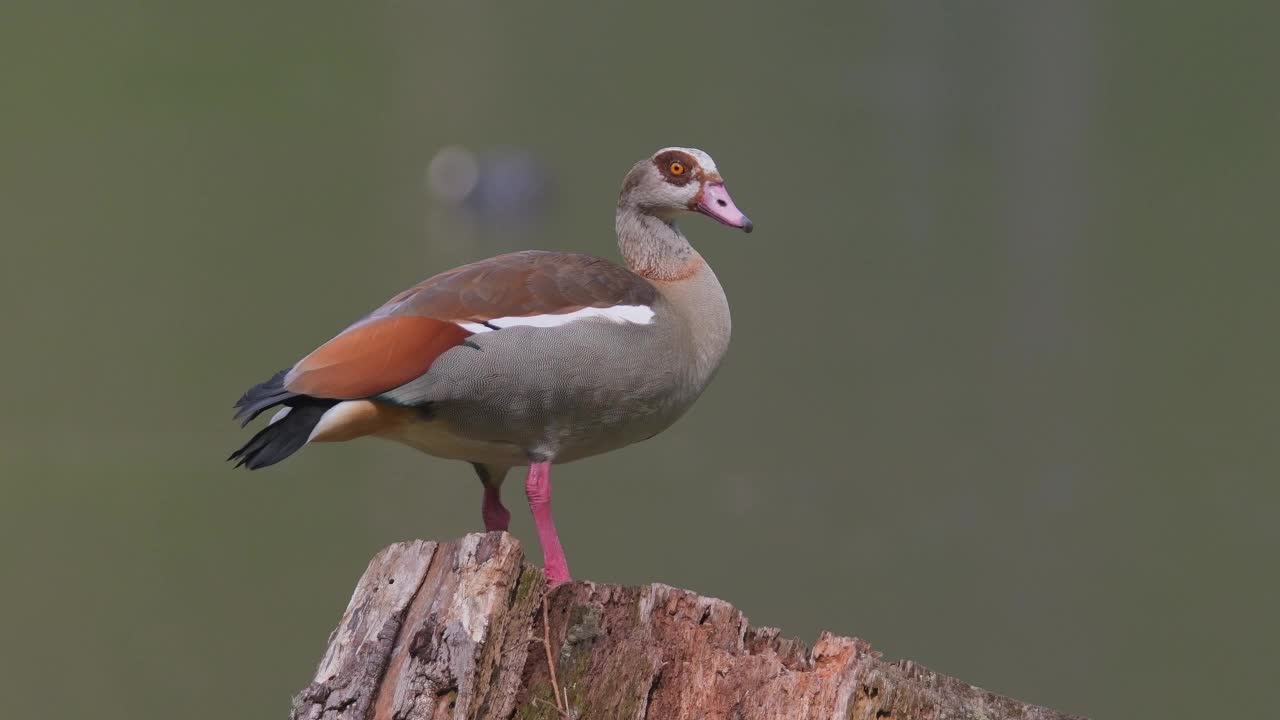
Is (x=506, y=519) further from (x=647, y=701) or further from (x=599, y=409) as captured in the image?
(x=647, y=701)

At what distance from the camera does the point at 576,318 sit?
1947 millimetres

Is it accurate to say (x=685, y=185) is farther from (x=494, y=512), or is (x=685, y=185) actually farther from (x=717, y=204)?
(x=494, y=512)

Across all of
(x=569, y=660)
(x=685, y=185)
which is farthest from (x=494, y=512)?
(x=569, y=660)

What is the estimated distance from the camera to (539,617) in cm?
147

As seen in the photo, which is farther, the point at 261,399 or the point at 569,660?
the point at 261,399

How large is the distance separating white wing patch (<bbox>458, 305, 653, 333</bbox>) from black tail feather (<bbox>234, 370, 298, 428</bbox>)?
0.89ft

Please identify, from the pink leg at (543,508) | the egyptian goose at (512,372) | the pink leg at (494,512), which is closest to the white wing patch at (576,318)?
the egyptian goose at (512,372)

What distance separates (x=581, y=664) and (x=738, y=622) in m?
0.19

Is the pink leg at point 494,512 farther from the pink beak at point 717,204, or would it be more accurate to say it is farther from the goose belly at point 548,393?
the pink beak at point 717,204

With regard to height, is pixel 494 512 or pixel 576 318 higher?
pixel 576 318

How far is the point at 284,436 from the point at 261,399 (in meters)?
0.06

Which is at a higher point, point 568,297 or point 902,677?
point 568,297

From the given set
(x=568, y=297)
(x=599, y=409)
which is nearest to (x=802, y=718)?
(x=599, y=409)

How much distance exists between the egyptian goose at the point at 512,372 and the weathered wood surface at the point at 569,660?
0.37 metres
